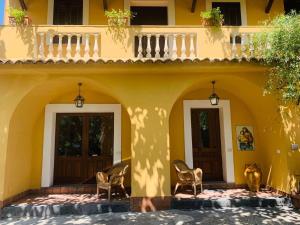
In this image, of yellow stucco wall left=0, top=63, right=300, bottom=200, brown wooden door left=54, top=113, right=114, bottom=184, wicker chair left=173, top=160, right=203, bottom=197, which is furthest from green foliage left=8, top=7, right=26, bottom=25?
wicker chair left=173, top=160, right=203, bottom=197

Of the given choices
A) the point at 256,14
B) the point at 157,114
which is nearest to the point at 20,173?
the point at 157,114

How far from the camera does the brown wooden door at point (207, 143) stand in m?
9.92

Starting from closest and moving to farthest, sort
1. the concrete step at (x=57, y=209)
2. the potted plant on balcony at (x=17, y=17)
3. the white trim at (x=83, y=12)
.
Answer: the concrete step at (x=57, y=209), the potted plant on balcony at (x=17, y=17), the white trim at (x=83, y=12)

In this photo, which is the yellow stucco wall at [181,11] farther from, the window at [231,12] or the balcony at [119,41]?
the balcony at [119,41]

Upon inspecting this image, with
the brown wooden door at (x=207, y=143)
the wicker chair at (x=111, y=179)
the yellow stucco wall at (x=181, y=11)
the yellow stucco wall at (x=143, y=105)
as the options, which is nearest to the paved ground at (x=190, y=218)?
the yellow stucco wall at (x=143, y=105)

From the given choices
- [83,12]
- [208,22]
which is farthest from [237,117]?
[83,12]

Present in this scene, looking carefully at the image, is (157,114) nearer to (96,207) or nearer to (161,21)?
(96,207)

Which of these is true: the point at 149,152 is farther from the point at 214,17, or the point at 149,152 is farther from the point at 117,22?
the point at 214,17

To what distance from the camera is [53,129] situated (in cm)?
948

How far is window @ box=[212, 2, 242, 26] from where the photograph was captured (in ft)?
34.6

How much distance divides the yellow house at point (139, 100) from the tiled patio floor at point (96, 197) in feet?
1.52

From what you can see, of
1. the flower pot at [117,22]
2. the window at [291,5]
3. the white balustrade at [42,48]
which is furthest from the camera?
the window at [291,5]

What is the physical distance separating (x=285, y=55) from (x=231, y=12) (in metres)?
4.96

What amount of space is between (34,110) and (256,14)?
8.67 meters
